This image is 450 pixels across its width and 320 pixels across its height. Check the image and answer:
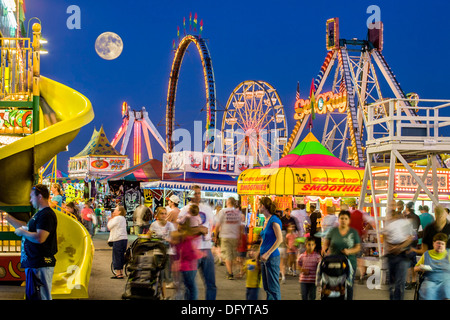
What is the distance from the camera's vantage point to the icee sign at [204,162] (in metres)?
28.1

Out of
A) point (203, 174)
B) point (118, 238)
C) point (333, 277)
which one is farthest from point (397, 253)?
point (203, 174)

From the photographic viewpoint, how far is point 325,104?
1439 inches

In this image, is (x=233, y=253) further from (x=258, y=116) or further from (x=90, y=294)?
(x=258, y=116)

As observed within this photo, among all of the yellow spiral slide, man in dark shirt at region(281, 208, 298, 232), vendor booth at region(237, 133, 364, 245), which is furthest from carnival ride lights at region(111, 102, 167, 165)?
the yellow spiral slide

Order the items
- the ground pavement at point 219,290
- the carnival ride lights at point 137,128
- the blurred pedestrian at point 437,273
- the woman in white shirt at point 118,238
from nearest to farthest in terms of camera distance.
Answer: the blurred pedestrian at point 437,273 → the ground pavement at point 219,290 → the woman in white shirt at point 118,238 → the carnival ride lights at point 137,128

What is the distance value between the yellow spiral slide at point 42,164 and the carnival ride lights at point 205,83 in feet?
77.8

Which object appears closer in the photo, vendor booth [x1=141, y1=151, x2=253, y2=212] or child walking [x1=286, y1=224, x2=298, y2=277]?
child walking [x1=286, y1=224, x2=298, y2=277]

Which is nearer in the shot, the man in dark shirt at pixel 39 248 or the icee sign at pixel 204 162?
the man in dark shirt at pixel 39 248

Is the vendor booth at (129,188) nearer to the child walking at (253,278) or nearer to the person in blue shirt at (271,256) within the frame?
the person in blue shirt at (271,256)

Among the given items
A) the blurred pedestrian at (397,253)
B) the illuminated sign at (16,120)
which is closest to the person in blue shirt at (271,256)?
the blurred pedestrian at (397,253)

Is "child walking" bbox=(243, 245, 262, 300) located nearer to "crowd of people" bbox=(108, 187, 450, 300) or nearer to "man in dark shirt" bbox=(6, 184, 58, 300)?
"crowd of people" bbox=(108, 187, 450, 300)

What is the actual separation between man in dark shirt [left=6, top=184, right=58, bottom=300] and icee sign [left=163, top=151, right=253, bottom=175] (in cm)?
2118

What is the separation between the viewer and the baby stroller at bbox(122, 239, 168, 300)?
9672 mm
